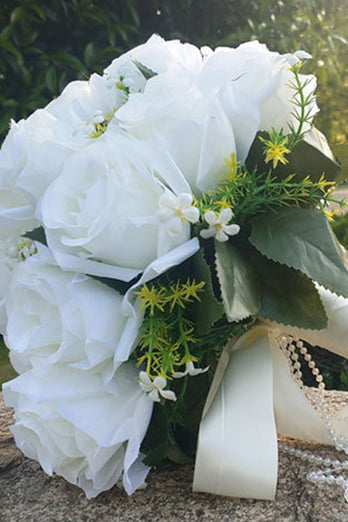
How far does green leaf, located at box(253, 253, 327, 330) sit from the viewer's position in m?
0.96

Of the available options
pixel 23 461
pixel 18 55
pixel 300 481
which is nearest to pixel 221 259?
pixel 300 481

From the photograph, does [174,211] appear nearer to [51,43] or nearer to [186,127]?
[186,127]

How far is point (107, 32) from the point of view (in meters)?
3.16

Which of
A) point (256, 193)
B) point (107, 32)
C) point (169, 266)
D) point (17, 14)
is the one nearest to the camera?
point (169, 266)

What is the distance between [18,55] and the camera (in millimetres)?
2967

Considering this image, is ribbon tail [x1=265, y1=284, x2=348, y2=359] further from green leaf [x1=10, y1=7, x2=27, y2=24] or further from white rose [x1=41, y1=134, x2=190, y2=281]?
green leaf [x1=10, y1=7, x2=27, y2=24]

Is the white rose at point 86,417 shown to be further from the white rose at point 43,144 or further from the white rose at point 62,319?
the white rose at point 43,144

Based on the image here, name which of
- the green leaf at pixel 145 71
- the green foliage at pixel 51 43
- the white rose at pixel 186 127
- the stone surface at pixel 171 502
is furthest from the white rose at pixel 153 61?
the green foliage at pixel 51 43

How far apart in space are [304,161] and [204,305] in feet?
0.92

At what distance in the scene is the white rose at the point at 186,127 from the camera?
0.96 m

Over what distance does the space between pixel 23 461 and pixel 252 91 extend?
2.75ft

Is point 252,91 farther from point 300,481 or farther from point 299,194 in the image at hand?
point 300,481

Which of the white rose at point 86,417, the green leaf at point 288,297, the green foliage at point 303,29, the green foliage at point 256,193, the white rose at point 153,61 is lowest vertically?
the green foliage at point 303,29

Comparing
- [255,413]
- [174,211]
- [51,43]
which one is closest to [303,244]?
[174,211]
